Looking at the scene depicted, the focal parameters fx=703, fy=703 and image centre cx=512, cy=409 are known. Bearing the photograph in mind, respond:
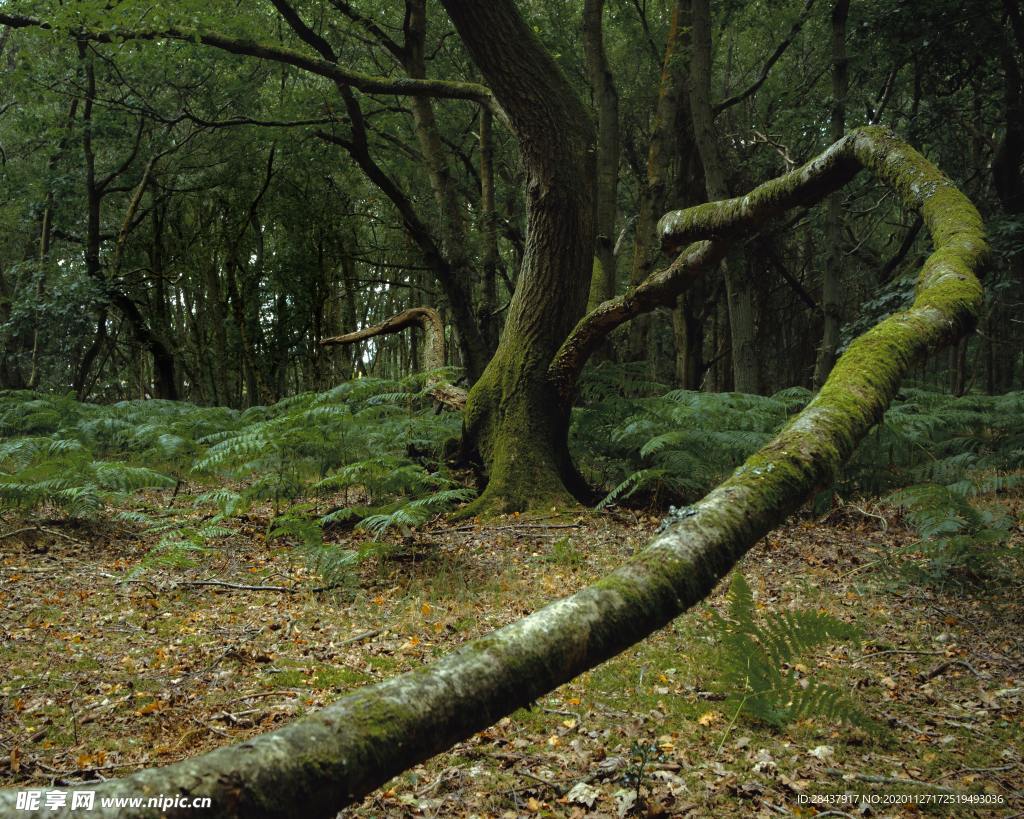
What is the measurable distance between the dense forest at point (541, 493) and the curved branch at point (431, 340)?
0.30 feet

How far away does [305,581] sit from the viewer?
17.9ft

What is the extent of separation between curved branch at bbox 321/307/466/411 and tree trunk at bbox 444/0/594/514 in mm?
1050

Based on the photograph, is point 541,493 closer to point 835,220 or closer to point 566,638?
point 566,638

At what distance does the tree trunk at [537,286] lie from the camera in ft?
22.2

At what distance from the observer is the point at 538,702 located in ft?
11.4

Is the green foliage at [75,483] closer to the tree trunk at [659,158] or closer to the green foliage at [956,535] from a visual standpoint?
the green foliage at [956,535]

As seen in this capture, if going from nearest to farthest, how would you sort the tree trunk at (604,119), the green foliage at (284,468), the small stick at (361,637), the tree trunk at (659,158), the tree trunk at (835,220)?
the small stick at (361,637)
the green foliage at (284,468)
the tree trunk at (604,119)
the tree trunk at (835,220)
the tree trunk at (659,158)

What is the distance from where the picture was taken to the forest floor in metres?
2.74

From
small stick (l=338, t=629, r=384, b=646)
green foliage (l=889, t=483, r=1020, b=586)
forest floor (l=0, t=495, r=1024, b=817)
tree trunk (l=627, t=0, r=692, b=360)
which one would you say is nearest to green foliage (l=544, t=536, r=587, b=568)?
forest floor (l=0, t=495, r=1024, b=817)

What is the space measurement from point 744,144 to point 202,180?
1425 cm

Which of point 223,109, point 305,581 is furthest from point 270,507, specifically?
point 223,109

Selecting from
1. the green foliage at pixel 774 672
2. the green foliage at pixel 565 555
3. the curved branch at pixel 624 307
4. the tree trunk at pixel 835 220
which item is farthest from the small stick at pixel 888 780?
the tree trunk at pixel 835 220

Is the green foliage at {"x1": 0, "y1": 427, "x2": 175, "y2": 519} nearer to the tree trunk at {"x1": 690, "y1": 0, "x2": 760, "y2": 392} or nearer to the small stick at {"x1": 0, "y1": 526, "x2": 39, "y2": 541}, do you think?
the small stick at {"x1": 0, "y1": 526, "x2": 39, "y2": 541}

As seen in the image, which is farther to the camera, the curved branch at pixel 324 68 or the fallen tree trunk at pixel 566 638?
the curved branch at pixel 324 68
